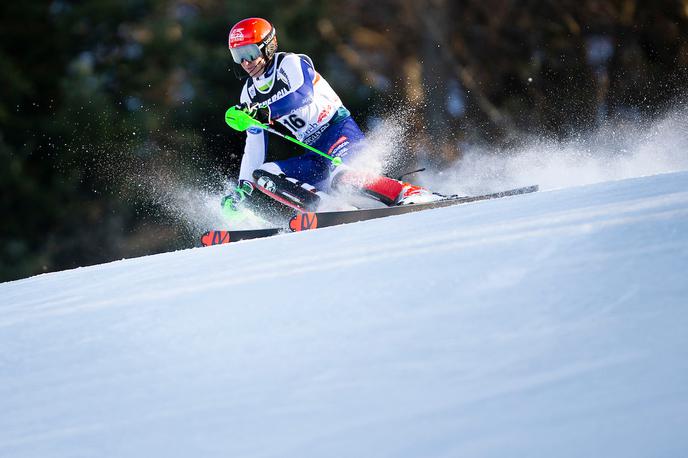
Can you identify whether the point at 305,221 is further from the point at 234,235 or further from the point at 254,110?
the point at 254,110

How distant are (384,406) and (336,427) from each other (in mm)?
107

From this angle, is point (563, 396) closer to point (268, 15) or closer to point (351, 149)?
point (351, 149)

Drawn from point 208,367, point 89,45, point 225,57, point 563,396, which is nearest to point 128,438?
point 208,367

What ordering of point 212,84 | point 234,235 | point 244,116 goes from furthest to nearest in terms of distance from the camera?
point 212,84 → point 234,235 → point 244,116

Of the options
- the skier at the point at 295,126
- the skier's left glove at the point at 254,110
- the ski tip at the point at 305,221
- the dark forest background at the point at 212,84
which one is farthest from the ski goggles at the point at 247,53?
the dark forest background at the point at 212,84

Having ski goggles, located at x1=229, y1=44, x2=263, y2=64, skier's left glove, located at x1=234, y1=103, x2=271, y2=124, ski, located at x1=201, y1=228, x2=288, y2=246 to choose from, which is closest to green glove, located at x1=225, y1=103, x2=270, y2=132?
skier's left glove, located at x1=234, y1=103, x2=271, y2=124

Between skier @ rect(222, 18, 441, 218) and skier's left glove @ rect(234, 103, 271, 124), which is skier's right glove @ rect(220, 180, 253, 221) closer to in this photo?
skier @ rect(222, 18, 441, 218)

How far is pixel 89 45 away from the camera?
1510 centimetres

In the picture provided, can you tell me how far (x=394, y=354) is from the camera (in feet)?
6.40

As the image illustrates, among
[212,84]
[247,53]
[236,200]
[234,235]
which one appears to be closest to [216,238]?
[234,235]

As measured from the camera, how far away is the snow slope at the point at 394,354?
156 centimetres

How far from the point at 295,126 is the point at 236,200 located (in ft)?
2.15

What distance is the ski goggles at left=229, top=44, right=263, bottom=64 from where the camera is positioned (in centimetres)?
562

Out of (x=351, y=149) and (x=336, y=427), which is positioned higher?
(x=351, y=149)
